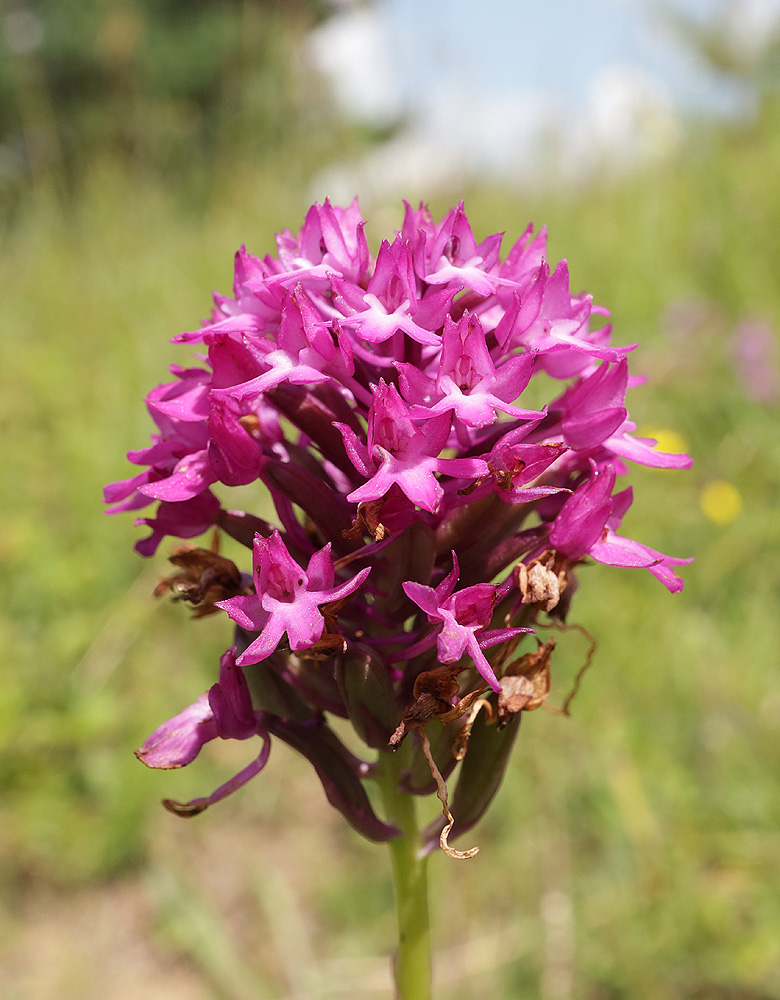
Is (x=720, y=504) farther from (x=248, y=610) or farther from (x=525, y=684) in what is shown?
(x=248, y=610)

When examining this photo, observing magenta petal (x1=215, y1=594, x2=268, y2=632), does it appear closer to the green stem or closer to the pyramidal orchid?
the pyramidal orchid

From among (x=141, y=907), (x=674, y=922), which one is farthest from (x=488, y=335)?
(x=141, y=907)

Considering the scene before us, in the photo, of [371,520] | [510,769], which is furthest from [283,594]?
[510,769]

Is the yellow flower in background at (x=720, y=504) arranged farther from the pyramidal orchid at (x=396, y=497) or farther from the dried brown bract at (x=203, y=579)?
the dried brown bract at (x=203, y=579)

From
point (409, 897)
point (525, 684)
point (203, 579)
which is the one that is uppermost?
point (203, 579)

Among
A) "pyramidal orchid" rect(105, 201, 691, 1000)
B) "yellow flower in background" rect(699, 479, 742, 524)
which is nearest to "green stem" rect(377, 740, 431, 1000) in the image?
"pyramidal orchid" rect(105, 201, 691, 1000)

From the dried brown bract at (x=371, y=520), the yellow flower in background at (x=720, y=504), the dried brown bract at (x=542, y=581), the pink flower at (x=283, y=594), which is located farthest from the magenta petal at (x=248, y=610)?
the yellow flower in background at (x=720, y=504)
